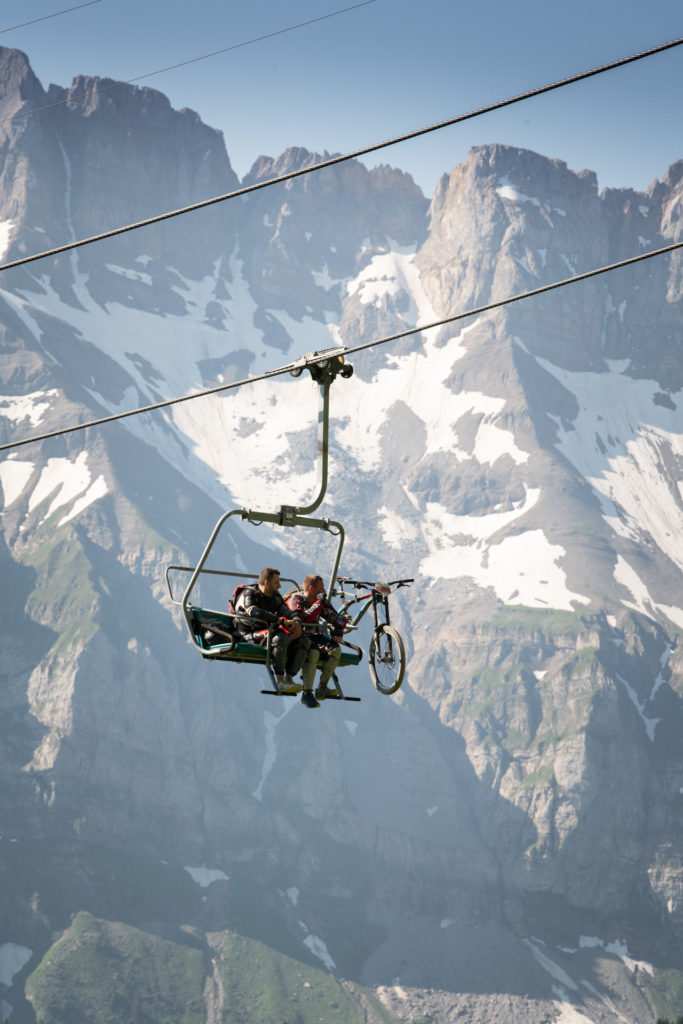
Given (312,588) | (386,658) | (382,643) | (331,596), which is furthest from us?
(382,643)

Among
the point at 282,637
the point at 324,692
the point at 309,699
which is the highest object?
the point at 282,637

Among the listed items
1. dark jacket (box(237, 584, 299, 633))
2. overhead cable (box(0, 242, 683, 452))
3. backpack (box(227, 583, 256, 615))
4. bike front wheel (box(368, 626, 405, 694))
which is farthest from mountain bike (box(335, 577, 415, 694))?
overhead cable (box(0, 242, 683, 452))

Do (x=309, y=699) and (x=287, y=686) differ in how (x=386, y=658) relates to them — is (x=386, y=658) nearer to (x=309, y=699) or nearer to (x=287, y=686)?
(x=309, y=699)

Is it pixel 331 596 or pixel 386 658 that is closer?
pixel 331 596

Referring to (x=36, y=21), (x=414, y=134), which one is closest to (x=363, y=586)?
(x=414, y=134)

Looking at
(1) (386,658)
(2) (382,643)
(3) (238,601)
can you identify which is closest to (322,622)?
(3) (238,601)

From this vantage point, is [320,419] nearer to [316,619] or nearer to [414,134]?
[316,619]

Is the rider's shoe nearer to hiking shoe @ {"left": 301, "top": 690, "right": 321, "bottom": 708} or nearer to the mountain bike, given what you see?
hiking shoe @ {"left": 301, "top": 690, "right": 321, "bottom": 708}
